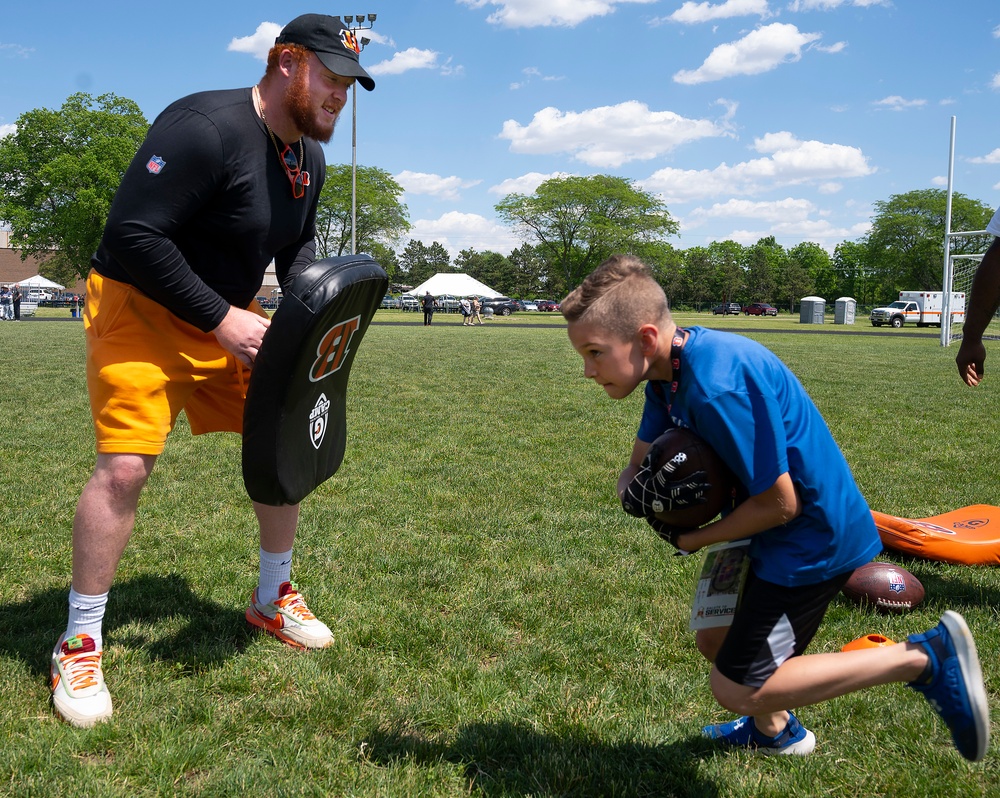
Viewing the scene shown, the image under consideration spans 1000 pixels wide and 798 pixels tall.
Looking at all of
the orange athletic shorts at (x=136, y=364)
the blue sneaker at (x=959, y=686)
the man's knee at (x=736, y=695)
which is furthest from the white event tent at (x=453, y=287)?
the blue sneaker at (x=959, y=686)

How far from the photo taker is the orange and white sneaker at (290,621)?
11.1ft

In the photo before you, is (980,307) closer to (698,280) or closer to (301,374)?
(301,374)

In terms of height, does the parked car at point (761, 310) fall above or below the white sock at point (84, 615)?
above

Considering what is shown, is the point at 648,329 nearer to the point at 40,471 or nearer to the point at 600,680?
the point at 600,680

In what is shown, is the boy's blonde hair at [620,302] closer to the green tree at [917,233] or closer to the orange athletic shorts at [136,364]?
the orange athletic shorts at [136,364]

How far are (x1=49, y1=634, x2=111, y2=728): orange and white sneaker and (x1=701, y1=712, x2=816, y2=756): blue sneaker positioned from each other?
2072 mm

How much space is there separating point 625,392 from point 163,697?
2.00 meters

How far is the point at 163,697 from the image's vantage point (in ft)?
9.59

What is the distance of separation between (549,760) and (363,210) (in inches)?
3040

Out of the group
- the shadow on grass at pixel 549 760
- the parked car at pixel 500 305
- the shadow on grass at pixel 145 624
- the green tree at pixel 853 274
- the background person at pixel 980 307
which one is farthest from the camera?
the green tree at pixel 853 274

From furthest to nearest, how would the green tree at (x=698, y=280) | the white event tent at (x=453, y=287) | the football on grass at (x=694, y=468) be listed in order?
the green tree at (x=698, y=280) → the white event tent at (x=453, y=287) → the football on grass at (x=694, y=468)

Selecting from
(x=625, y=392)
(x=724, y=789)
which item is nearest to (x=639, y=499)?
(x=625, y=392)

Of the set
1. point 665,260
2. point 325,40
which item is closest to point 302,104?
point 325,40

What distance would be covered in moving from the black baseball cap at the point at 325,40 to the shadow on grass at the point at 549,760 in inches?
92.3
